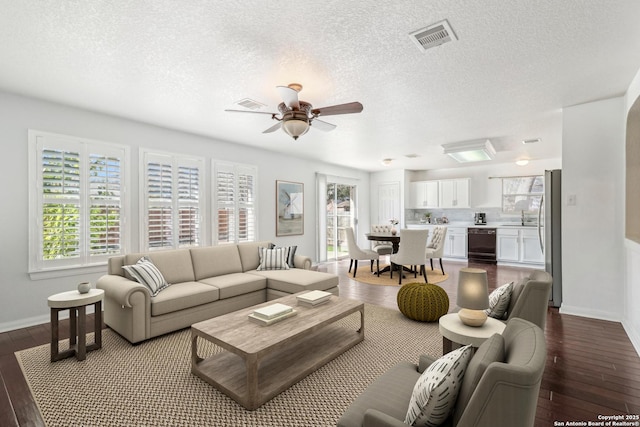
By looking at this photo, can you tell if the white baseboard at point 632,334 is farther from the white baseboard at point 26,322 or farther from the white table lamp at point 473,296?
the white baseboard at point 26,322

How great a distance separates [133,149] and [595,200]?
19.4 ft

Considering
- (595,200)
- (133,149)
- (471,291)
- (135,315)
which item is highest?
(133,149)

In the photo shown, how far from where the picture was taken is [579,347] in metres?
2.88

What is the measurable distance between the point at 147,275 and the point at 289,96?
94.1 inches

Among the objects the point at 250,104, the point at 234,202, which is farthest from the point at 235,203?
the point at 250,104

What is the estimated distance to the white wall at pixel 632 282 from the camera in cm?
288

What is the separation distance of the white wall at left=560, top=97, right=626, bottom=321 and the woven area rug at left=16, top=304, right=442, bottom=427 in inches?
83.9

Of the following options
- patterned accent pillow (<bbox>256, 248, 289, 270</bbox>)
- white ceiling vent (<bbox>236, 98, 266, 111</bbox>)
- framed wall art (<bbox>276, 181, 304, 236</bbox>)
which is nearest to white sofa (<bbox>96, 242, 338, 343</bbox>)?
patterned accent pillow (<bbox>256, 248, 289, 270</bbox>)

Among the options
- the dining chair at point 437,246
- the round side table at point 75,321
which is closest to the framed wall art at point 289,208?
the dining chair at point 437,246

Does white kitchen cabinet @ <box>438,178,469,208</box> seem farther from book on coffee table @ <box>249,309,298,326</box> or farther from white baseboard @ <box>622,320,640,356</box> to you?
book on coffee table @ <box>249,309,298,326</box>

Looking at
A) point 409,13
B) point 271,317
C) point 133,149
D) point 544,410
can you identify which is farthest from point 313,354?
point 133,149

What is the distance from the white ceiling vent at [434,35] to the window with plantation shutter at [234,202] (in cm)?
394

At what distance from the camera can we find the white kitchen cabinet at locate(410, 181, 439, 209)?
8.84 m

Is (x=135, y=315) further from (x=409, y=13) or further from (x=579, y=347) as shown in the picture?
(x=579, y=347)
